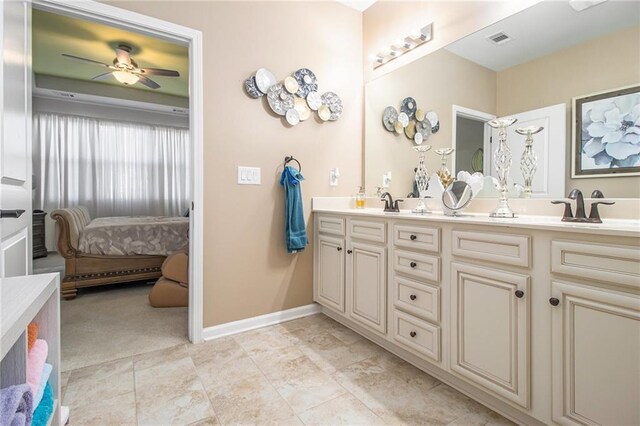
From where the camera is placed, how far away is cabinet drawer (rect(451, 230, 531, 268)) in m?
1.25

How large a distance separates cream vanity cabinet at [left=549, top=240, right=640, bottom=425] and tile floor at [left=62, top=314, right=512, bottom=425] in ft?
1.29

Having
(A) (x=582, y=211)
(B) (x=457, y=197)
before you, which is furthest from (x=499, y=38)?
(A) (x=582, y=211)

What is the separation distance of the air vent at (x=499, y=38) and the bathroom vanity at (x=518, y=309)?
1.17 m

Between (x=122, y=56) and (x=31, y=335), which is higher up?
(x=122, y=56)

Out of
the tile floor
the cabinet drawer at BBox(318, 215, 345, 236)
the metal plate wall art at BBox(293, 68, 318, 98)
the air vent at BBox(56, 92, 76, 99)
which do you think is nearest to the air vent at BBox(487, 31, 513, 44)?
the metal plate wall art at BBox(293, 68, 318, 98)

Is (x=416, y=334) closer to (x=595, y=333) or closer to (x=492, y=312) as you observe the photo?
(x=492, y=312)

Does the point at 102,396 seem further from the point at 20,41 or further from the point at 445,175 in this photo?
the point at 445,175

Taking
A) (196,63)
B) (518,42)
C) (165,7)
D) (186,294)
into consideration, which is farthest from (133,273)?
(518,42)

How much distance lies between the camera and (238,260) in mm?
2281

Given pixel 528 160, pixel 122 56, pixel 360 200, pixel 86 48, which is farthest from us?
pixel 86 48

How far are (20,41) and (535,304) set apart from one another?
98.5 inches

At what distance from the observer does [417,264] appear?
170 centimetres

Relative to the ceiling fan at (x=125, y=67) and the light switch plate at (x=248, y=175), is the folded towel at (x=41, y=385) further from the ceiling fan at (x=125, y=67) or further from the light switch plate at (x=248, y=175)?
the ceiling fan at (x=125, y=67)

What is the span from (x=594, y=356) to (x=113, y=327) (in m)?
2.82
